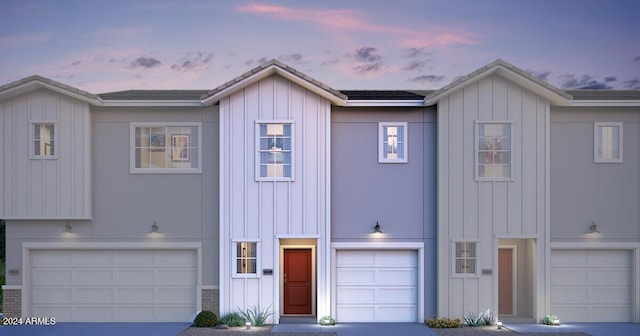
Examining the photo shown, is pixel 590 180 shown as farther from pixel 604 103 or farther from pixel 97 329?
pixel 97 329

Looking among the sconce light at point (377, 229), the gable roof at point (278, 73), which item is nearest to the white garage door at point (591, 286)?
the sconce light at point (377, 229)

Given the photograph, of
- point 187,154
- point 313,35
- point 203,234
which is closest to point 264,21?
point 313,35

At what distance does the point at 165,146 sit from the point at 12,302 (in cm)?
529

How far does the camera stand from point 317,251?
1364cm

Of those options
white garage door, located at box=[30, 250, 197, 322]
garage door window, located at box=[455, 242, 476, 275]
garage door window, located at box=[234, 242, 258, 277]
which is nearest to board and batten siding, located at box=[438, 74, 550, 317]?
garage door window, located at box=[455, 242, 476, 275]

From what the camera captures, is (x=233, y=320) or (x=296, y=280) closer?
(x=233, y=320)

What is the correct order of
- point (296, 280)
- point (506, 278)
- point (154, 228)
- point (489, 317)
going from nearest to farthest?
point (489, 317) → point (154, 228) → point (296, 280) → point (506, 278)

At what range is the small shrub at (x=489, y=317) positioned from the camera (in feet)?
44.2

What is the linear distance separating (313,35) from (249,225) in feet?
32.6

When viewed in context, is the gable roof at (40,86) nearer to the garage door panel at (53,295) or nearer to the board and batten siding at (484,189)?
the garage door panel at (53,295)

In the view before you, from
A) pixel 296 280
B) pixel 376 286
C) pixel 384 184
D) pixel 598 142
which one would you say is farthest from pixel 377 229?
pixel 598 142

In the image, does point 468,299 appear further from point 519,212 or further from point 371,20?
point 371,20

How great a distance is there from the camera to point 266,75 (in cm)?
1365

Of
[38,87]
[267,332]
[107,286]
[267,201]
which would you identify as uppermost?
[38,87]
